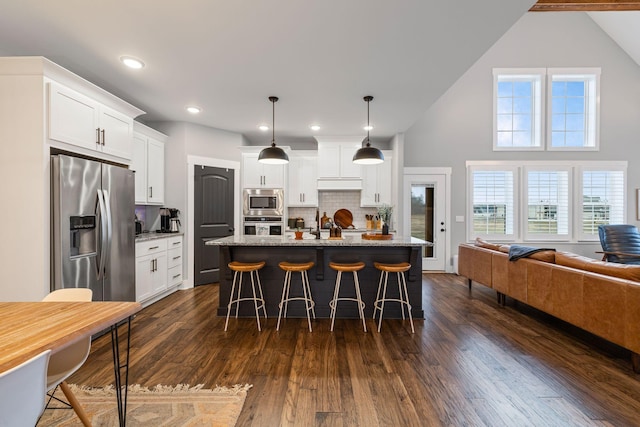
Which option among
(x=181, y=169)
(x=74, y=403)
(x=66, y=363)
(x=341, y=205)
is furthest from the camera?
(x=341, y=205)

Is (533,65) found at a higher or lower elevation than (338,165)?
higher

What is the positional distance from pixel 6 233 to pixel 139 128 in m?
2.15

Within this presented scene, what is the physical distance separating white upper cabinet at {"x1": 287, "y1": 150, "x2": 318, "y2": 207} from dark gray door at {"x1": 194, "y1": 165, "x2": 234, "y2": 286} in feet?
3.92

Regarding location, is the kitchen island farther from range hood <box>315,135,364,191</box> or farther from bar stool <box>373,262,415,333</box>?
range hood <box>315,135,364,191</box>

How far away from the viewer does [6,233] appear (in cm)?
245

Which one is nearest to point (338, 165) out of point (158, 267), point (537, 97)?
point (158, 267)

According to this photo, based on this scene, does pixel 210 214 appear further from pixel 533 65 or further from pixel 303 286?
pixel 533 65

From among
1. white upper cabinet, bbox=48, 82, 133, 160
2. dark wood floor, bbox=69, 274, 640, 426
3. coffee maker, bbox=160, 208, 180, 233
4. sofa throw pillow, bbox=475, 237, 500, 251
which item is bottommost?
dark wood floor, bbox=69, 274, 640, 426

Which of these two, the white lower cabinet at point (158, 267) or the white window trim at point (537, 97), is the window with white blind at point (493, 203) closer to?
the white window trim at point (537, 97)

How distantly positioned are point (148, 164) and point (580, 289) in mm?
5524

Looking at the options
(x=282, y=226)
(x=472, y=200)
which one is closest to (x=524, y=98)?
(x=472, y=200)

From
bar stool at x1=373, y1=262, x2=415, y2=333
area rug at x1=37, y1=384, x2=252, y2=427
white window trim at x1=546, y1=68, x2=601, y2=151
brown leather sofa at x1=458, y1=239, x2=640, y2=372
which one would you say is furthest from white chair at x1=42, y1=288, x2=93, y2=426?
white window trim at x1=546, y1=68, x2=601, y2=151

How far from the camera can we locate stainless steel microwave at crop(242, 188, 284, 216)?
5.39 metres

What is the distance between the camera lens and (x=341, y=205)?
5.94 meters
